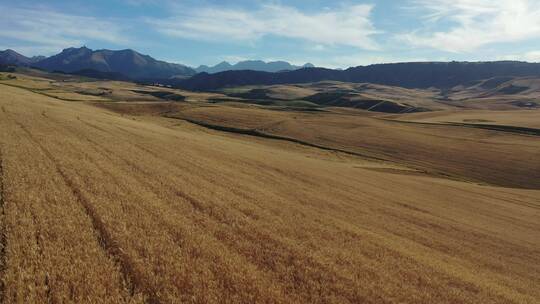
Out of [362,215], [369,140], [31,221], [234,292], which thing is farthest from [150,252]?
[369,140]

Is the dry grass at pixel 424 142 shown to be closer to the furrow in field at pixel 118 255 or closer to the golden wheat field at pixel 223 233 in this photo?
the golden wheat field at pixel 223 233

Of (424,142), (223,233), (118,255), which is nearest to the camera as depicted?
(118,255)

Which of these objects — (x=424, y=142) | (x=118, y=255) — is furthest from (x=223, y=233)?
(x=424, y=142)

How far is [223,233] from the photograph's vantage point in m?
12.5

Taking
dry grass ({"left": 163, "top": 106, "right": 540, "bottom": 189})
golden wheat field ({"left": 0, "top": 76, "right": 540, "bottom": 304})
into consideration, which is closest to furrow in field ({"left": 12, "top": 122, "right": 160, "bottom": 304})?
golden wheat field ({"left": 0, "top": 76, "right": 540, "bottom": 304})

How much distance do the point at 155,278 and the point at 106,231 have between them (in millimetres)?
2883

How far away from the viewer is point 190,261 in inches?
395

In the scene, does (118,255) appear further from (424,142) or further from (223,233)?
(424,142)

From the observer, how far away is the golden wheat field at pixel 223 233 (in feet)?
29.5

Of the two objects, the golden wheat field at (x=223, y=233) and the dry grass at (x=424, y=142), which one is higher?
the golden wheat field at (x=223, y=233)

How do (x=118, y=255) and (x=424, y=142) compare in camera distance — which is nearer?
(x=118, y=255)

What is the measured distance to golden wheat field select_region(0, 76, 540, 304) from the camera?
8984 millimetres

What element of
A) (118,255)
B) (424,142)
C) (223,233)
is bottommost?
(424,142)

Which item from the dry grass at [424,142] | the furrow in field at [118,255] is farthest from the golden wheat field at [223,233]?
the dry grass at [424,142]
